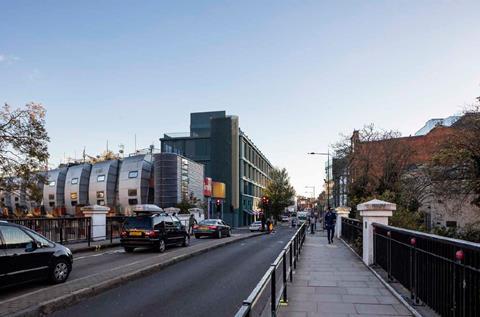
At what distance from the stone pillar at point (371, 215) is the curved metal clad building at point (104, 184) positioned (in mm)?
58361

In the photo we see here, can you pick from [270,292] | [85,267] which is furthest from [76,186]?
[270,292]

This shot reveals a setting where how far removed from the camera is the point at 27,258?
9477 millimetres

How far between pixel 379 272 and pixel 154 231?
33.8ft

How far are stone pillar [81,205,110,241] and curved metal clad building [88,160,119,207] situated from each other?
44.7 metres

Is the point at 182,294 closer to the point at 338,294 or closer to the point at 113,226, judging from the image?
the point at 338,294

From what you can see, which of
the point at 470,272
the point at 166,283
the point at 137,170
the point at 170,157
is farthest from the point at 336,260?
the point at 137,170

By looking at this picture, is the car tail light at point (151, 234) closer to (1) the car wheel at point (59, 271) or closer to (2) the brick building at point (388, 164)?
(1) the car wheel at point (59, 271)

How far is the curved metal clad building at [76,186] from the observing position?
72.4 meters

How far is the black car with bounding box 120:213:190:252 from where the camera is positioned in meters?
18.6

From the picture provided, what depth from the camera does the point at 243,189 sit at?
82562mm

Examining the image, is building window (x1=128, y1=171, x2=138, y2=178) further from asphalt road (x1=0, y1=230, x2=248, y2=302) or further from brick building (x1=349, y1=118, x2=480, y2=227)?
asphalt road (x1=0, y1=230, x2=248, y2=302)

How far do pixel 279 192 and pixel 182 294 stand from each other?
76358 mm

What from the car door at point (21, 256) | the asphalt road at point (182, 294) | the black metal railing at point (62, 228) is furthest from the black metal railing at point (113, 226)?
the car door at point (21, 256)

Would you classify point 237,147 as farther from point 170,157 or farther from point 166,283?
point 166,283
